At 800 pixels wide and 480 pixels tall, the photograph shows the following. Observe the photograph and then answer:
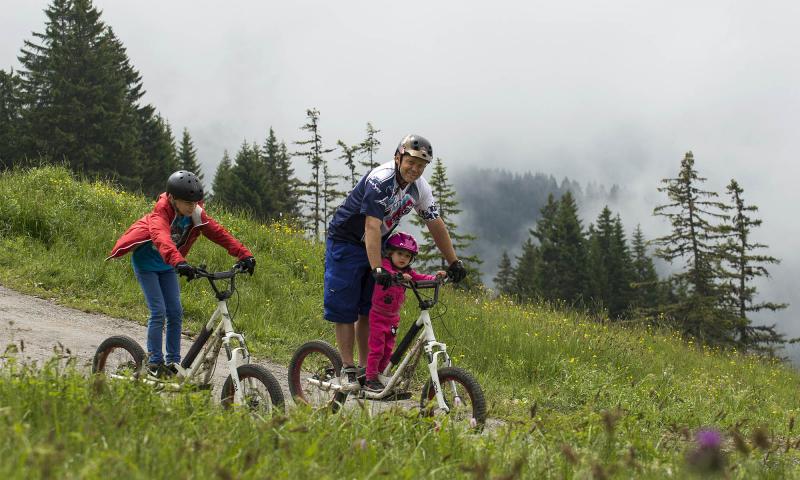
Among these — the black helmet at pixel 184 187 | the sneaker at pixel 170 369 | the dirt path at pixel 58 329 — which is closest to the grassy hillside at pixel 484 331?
the dirt path at pixel 58 329

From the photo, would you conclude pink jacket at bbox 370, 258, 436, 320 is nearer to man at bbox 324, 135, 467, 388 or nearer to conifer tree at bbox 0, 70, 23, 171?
man at bbox 324, 135, 467, 388

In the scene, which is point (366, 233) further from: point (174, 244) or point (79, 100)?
point (79, 100)

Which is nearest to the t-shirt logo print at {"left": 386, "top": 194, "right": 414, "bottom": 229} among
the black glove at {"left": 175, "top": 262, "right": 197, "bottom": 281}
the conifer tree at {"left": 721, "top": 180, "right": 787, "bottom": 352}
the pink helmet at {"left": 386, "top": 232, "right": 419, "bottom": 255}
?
the pink helmet at {"left": 386, "top": 232, "right": 419, "bottom": 255}

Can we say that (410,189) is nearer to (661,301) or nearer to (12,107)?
(12,107)

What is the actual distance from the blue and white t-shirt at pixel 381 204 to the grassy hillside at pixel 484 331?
2.06 metres

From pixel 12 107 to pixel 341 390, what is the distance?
59.7 m

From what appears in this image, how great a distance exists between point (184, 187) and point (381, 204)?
1.66 meters

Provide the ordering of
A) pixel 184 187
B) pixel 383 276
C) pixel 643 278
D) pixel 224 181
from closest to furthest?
1. pixel 383 276
2. pixel 184 187
3. pixel 224 181
4. pixel 643 278

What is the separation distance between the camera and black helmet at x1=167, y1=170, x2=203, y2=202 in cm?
552

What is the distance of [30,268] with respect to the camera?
33.7 ft

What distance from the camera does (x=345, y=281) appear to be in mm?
6031

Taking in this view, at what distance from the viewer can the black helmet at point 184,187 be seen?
18.1 ft

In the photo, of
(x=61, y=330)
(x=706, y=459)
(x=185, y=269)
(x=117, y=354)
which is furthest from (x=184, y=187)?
(x=706, y=459)

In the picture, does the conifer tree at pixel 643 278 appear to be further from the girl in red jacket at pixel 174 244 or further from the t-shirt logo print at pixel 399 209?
the girl in red jacket at pixel 174 244
